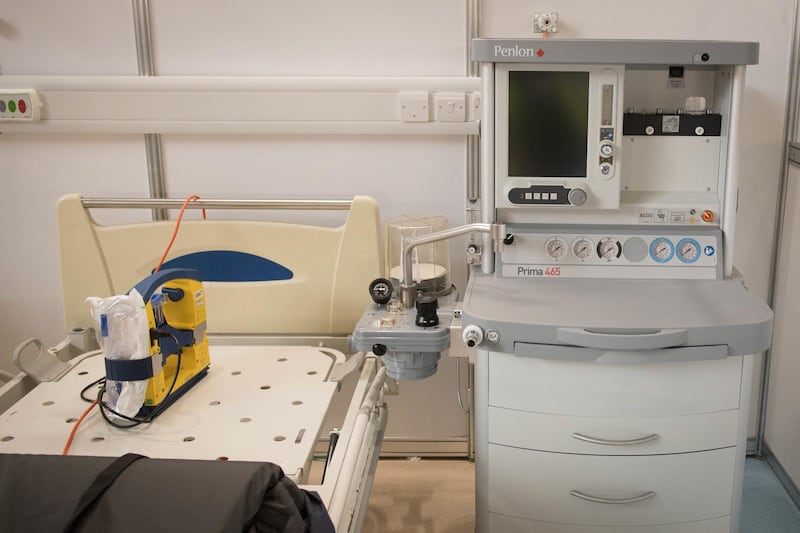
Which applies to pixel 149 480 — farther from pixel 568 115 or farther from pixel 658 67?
pixel 658 67

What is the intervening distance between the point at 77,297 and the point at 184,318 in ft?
1.92

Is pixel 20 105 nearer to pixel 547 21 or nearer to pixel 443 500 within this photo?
pixel 547 21

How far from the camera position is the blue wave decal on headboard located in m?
2.32

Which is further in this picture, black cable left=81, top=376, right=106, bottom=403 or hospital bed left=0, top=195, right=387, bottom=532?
black cable left=81, top=376, right=106, bottom=403

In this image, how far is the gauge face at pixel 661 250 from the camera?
1970 millimetres

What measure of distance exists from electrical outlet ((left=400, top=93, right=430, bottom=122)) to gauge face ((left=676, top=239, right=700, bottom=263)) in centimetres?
85

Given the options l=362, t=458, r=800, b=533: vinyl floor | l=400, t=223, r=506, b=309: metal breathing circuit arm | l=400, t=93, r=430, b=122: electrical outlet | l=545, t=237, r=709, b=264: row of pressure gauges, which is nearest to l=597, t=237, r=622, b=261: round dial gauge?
l=545, t=237, r=709, b=264: row of pressure gauges

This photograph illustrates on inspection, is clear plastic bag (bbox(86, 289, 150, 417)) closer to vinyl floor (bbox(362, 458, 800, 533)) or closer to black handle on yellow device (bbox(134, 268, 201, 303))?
black handle on yellow device (bbox(134, 268, 201, 303))

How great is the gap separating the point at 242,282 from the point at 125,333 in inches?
26.6

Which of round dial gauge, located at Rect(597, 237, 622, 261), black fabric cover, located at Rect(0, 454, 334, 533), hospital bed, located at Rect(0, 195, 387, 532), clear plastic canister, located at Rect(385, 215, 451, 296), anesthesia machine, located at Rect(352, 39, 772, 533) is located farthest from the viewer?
clear plastic canister, located at Rect(385, 215, 451, 296)

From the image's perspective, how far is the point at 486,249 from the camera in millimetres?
2027

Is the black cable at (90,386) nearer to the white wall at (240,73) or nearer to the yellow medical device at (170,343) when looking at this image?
the yellow medical device at (170,343)

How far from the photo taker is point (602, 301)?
1.83m

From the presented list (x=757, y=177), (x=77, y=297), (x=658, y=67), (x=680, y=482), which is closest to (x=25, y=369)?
(x=77, y=297)
